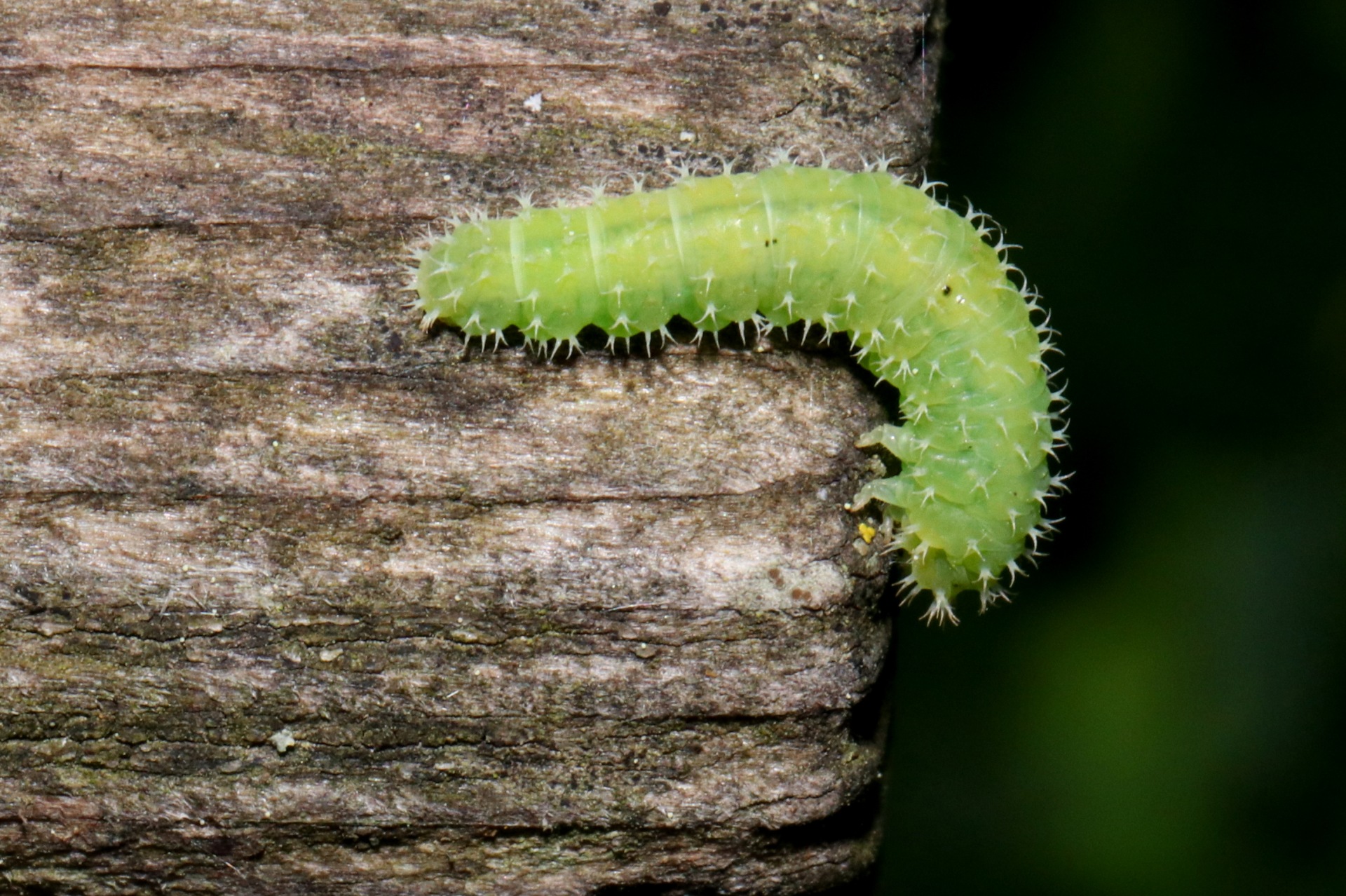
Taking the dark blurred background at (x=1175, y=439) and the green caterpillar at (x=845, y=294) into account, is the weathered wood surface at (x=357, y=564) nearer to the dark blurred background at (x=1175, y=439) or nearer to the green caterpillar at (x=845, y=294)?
the green caterpillar at (x=845, y=294)

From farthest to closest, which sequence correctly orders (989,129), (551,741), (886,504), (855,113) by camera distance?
(989,129) → (855,113) → (886,504) → (551,741)

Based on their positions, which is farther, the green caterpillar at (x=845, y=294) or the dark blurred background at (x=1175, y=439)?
the dark blurred background at (x=1175, y=439)

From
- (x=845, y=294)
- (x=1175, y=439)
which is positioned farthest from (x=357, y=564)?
(x=1175, y=439)

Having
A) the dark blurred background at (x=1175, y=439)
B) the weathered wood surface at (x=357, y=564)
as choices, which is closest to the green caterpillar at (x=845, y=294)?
the weathered wood surface at (x=357, y=564)

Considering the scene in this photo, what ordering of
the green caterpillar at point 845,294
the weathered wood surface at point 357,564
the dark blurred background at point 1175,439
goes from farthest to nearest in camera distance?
the dark blurred background at point 1175,439 < the green caterpillar at point 845,294 < the weathered wood surface at point 357,564

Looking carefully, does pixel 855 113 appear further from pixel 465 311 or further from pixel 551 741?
pixel 551 741

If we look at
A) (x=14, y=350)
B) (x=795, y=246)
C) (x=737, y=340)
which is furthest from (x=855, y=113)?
(x=14, y=350)

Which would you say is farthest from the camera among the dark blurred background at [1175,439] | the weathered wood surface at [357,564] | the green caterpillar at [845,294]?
the dark blurred background at [1175,439]
